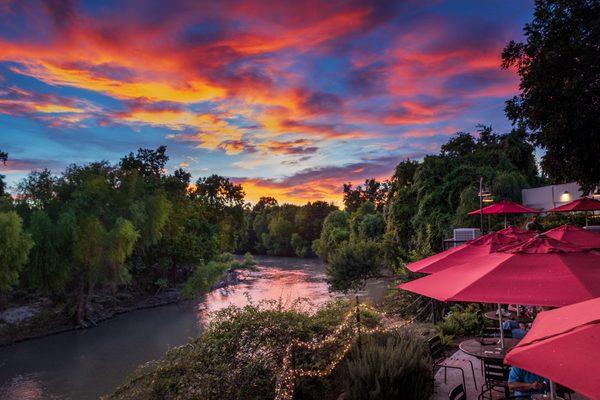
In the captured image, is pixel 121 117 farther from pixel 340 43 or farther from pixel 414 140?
pixel 414 140

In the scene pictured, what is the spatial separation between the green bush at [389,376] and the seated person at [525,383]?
1.25 meters

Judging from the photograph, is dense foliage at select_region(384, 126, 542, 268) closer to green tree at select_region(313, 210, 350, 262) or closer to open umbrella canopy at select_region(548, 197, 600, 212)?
open umbrella canopy at select_region(548, 197, 600, 212)

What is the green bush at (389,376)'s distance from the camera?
6.21 metres

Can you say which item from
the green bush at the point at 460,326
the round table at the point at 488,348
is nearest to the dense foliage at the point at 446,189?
the green bush at the point at 460,326

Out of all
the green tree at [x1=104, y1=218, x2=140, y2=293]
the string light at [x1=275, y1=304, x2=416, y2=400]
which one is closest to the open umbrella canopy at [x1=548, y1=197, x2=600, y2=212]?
the string light at [x1=275, y1=304, x2=416, y2=400]

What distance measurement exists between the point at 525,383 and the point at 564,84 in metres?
12.3

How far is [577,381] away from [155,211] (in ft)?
114

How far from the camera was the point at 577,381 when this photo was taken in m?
2.19

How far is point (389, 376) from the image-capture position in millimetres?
6301

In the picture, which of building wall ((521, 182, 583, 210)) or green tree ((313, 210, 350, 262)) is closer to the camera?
building wall ((521, 182, 583, 210))

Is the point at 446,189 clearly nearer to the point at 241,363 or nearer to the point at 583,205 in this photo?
the point at 583,205

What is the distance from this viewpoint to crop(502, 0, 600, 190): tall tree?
13.7 metres

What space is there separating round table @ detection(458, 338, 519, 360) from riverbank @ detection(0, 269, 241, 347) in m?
24.7

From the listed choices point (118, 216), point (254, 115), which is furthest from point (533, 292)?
point (118, 216)
